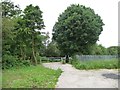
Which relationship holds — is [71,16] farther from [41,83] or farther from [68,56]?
[41,83]

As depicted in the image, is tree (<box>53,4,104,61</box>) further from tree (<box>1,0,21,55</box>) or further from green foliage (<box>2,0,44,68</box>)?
tree (<box>1,0,21,55</box>)

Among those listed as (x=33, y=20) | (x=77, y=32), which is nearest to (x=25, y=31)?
(x=33, y=20)

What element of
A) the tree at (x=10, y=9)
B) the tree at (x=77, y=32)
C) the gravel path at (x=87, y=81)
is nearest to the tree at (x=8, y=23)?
the tree at (x=10, y=9)

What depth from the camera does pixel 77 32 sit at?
113 ft

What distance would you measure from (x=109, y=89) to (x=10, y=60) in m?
13.0

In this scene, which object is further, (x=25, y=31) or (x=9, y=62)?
(x=25, y=31)

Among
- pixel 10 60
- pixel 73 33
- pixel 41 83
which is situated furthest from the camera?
pixel 73 33

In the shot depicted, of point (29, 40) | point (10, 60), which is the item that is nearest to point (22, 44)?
point (29, 40)

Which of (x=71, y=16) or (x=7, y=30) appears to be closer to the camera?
(x=7, y=30)

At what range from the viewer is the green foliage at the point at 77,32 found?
113 feet

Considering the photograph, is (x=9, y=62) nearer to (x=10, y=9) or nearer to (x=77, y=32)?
(x=10, y=9)

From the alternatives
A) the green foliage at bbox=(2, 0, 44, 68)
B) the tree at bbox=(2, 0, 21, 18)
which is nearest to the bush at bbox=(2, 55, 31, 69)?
the green foliage at bbox=(2, 0, 44, 68)

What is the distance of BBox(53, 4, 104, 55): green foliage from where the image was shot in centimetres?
3441

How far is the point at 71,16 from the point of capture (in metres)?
35.9
